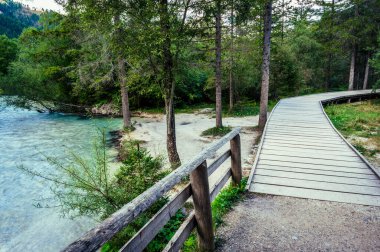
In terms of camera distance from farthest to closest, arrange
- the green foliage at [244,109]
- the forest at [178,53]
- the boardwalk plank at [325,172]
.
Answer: the green foliage at [244,109] → the forest at [178,53] → the boardwalk plank at [325,172]

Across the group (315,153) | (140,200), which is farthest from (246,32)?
(140,200)

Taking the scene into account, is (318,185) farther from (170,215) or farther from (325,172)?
(170,215)

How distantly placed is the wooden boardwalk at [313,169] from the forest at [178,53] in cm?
335

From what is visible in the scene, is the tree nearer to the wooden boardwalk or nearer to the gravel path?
the wooden boardwalk

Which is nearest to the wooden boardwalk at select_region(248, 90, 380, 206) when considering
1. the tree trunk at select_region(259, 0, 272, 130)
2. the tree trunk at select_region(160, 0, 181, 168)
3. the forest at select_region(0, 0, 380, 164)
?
the tree trunk at select_region(160, 0, 181, 168)

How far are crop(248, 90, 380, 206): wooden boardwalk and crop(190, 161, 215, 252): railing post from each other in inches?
72.8

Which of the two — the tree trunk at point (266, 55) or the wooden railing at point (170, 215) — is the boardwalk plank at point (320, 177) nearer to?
the wooden railing at point (170, 215)

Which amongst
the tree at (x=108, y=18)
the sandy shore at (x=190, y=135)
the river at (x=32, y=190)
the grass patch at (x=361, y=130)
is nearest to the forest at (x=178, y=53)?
the tree at (x=108, y=18)

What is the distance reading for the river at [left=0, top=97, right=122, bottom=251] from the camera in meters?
5.46

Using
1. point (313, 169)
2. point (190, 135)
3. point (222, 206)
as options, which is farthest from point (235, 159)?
point (190, 135)

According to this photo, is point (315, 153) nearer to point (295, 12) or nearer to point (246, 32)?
point (295, 12)

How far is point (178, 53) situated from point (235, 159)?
12.3 ft

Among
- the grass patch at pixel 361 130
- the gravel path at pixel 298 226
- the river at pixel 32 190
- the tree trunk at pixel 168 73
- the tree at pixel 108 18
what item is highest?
the tree at pixel 108 18

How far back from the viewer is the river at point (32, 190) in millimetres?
5465
